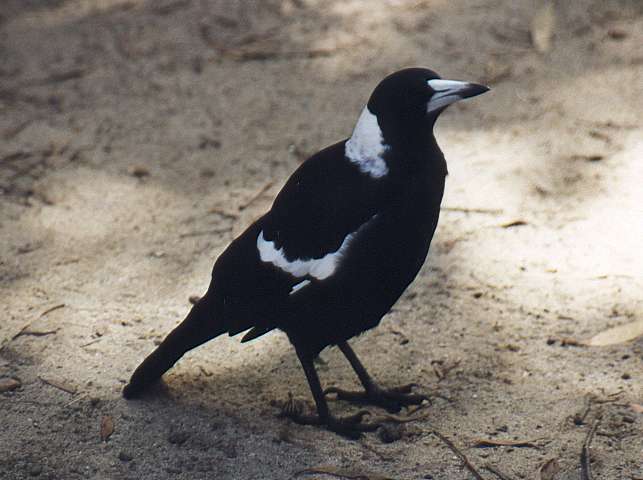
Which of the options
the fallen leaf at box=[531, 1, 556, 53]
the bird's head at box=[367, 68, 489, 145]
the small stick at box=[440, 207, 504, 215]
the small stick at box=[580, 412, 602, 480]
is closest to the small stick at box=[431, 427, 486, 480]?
the small stick at box=[580, 412, 602, 480]

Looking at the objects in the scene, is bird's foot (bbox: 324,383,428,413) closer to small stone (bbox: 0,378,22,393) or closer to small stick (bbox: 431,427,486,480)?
small stick (bbox: 431,427,486,480)

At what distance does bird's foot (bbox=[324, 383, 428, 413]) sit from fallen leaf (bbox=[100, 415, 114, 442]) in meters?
0.80

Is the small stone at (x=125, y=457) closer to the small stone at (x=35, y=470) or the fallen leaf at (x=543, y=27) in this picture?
the small stone at (x=35, y=470)

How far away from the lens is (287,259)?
2.92 meters

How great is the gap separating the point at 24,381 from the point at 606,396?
1.94 metres

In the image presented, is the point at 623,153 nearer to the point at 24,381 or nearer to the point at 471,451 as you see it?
the point at 471,451

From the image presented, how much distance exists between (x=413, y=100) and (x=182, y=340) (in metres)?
1.06

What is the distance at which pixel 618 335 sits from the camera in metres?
A: 3.30

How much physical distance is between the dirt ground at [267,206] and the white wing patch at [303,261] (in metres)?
0.53

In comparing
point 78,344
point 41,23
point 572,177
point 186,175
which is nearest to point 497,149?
point 572,177

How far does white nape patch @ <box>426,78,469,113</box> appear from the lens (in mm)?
2760

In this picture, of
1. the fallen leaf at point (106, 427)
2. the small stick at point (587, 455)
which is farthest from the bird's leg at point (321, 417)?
the small stick at point (587, 455)

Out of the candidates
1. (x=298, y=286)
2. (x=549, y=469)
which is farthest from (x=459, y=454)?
(x=298, y=286)

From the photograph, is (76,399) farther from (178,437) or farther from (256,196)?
(256,196)
